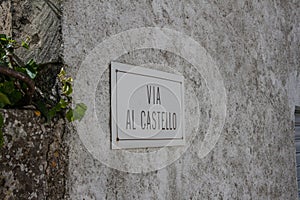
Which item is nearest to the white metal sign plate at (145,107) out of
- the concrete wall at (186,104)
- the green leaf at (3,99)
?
the concrete wall at (186,104)

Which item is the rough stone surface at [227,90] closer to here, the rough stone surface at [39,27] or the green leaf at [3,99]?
the rough stone surface at [39,27]

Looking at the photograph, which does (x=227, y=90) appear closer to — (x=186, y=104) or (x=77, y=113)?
(x=186, y=104)

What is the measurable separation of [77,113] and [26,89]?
0.17 m

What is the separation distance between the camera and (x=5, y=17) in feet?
5.04

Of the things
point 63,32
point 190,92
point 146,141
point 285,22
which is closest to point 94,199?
point 146,141

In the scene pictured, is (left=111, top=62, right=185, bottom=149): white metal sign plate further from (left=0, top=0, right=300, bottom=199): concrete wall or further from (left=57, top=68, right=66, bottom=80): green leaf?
(left=57, top=68, right=66, bottom=80): green leaf

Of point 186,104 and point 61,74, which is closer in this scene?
point 61,74

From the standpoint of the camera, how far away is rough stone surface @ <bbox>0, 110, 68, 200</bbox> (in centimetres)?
125

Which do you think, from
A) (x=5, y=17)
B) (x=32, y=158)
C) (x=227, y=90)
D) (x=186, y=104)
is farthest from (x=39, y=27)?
(x=227, y=90)

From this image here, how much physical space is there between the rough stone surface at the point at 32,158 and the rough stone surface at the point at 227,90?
5 centimetres

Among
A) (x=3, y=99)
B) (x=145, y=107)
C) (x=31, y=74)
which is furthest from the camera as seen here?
(x=145, y=107)

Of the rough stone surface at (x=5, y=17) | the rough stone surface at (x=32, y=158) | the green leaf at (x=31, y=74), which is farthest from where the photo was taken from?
the rough stone surface at (x=5, y=17)

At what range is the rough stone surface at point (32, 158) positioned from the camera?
4.09ft

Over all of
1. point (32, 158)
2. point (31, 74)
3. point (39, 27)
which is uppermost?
point (39, 27)
